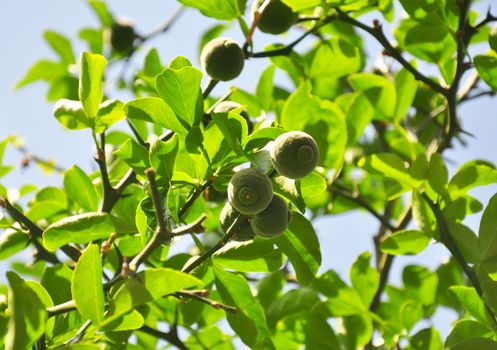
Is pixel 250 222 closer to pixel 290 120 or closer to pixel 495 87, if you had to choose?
pixel 290 120

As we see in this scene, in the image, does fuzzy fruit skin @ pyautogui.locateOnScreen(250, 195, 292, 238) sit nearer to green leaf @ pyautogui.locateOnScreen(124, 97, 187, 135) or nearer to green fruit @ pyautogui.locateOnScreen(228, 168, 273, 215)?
green fruit @ pyautogui.locateOnScreen(228, 168, 273, 215)

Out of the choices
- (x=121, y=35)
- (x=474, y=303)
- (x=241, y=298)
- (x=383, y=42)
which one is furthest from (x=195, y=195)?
(x=121, y=35)

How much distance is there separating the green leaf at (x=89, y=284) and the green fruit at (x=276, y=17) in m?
1.13

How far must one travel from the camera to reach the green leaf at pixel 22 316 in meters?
1.32

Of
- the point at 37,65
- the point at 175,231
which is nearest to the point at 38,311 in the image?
the point at 175,231

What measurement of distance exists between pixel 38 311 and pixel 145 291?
0.77ft

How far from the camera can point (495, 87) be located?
85.8 inches

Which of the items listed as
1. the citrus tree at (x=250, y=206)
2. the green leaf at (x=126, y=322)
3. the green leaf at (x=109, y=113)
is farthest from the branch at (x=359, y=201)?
the green leaf at (x=126, y=322)

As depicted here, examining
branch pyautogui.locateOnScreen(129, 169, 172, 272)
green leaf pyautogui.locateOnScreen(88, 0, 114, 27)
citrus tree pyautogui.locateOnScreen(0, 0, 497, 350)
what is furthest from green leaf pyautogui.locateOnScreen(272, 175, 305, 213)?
green leaf pyautogui.locateOnScreen(88, 0, 114, 27)

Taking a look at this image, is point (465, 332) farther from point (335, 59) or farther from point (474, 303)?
point (335, 59)

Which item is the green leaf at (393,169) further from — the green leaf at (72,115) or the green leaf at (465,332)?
the green leaf at (72,115)

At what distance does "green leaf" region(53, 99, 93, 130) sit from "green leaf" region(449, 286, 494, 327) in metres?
1.19

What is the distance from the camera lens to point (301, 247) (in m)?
1.83

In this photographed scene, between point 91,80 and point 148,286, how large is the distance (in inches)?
28.0
